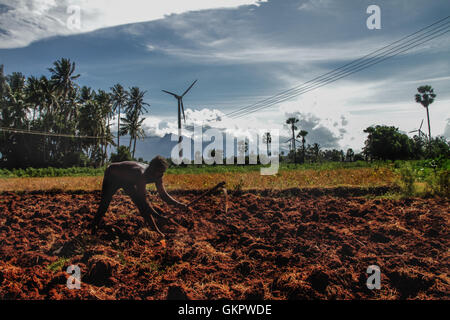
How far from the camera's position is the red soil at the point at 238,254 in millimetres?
3199

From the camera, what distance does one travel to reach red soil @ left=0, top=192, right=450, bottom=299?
3199mm

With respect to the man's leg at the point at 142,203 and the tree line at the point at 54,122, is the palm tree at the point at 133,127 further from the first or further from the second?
the man's leg at the point at 142,203

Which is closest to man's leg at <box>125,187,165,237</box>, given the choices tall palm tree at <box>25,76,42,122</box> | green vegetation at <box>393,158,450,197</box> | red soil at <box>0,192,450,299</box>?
red soil at <box>0,192,450,299</box>

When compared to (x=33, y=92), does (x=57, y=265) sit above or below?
below

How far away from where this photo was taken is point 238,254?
406 centimetres

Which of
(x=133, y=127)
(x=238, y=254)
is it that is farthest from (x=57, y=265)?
(x=133, y=127)

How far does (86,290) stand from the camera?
3.14 meters

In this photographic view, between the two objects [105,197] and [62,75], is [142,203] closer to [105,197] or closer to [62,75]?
[105,197]

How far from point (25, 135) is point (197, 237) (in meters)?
36.3

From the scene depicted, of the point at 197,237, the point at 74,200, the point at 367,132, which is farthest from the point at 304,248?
the point at 367,132

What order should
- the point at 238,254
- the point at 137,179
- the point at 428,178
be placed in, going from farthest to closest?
1. the point at 428,178
2. the point at 137,179
3. the point at 238,254

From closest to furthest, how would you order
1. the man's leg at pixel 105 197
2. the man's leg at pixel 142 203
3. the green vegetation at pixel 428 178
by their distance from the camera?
the man's leg at pixel 142 203, the man's leg at pixel 105 197, the green vegetation at pixel 428 178

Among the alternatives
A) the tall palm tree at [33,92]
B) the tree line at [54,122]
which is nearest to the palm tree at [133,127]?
the tree line at [54,122]

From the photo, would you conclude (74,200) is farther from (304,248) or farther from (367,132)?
(367,132)
